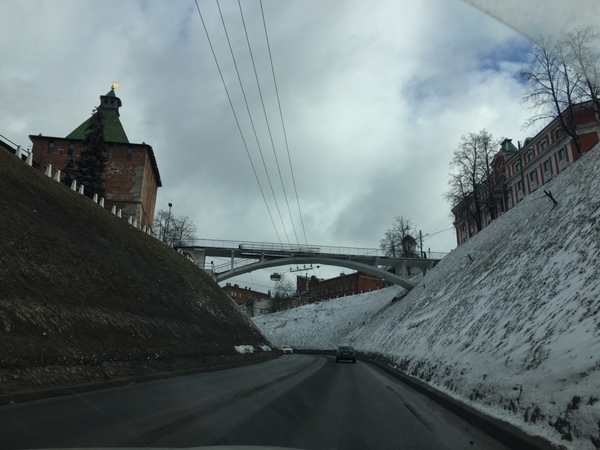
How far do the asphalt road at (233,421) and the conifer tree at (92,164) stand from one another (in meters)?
35.1

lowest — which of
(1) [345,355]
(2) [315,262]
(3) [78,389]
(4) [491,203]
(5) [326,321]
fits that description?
(1) [345,355]

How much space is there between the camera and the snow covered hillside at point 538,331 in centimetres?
583

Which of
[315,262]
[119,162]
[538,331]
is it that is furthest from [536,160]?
[538,331]

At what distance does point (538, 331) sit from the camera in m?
8.82

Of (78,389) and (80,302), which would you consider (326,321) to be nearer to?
(80,302)

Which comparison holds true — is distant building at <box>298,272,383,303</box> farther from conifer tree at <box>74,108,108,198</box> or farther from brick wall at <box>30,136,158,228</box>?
conifer tree at <box>74,108,108,198</box>

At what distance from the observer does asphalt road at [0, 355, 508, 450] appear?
595 centimetres

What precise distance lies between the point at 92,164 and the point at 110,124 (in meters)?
26.9

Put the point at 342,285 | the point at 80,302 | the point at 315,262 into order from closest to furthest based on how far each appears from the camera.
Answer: the point at 80,302 < the point at 315,262 < the point at 342,285

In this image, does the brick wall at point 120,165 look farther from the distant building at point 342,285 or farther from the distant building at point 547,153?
the distant building at point 342,285

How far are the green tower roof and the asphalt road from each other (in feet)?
194

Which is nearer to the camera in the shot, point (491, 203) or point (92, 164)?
point (92, 164)

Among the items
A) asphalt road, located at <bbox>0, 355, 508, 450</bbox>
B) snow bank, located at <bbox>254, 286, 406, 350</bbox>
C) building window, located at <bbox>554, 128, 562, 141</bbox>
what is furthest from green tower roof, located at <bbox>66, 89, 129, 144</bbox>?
asphalt road, located at <bbox>0, 355, 508, 450</bbox>

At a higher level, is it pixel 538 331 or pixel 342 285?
pixel 342 285
